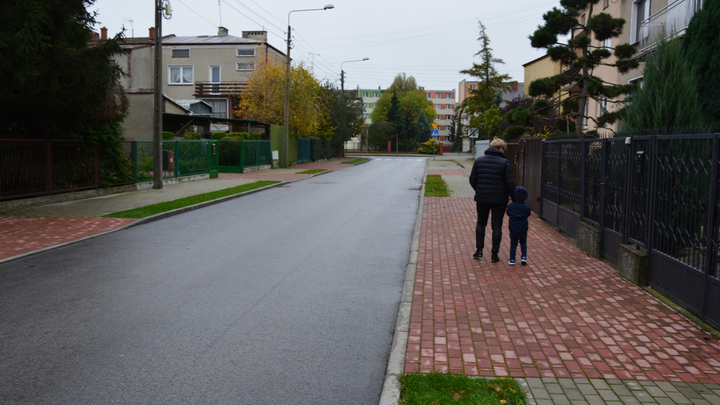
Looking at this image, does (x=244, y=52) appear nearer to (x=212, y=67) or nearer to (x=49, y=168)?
(x=212, y=67)

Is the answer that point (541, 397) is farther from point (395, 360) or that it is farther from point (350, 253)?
point (350, 253)

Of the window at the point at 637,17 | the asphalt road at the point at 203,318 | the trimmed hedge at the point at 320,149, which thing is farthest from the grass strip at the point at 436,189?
the trimmed hedge at the point at 320,149

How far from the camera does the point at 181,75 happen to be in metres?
47.6

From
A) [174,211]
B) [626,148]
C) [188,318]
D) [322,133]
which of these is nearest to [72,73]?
[174,211]

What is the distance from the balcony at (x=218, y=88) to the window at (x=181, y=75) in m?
1.58

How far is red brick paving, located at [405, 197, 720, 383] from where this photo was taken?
4.32 m

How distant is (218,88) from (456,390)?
148ft

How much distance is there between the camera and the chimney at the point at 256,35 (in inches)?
2034

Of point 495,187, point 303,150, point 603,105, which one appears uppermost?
point 603,105

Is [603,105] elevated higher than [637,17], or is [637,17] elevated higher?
[637,17]

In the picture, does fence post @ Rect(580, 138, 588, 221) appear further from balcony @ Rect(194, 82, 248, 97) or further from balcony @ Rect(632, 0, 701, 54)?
balcony @ Rect(194, 82, 248, 97)

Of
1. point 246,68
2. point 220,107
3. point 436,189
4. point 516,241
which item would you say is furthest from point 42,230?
point 246,68

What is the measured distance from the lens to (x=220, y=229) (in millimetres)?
Answer: 11477

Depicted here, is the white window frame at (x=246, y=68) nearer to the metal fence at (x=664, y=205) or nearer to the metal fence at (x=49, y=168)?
the metal fence at (x=49, y=168)
